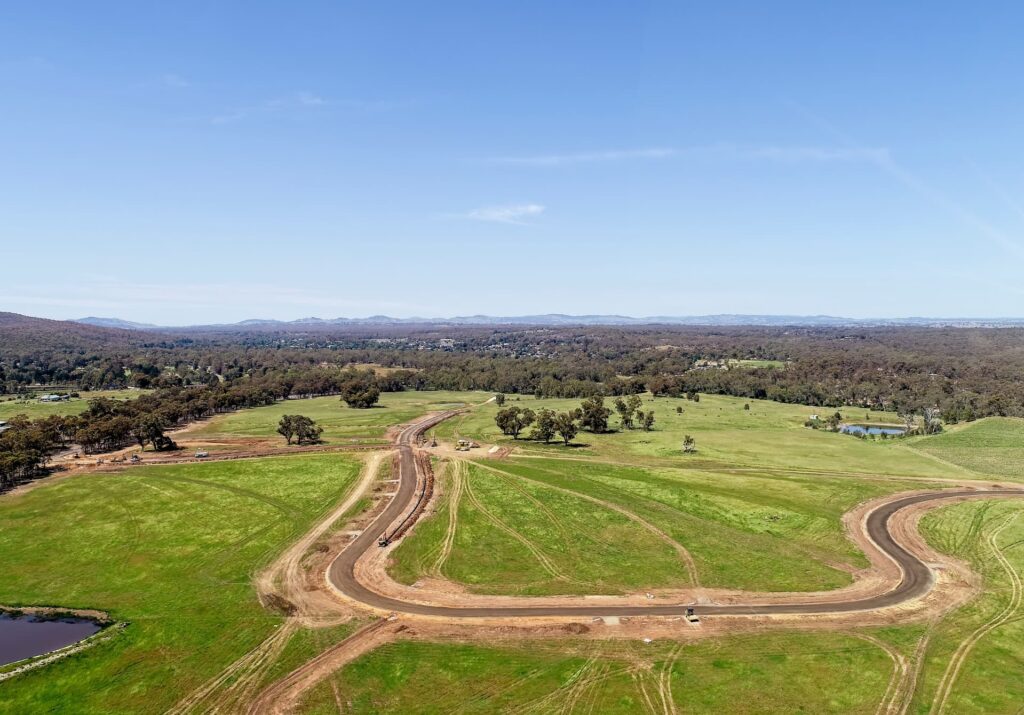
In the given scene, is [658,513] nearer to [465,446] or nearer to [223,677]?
[465,446]

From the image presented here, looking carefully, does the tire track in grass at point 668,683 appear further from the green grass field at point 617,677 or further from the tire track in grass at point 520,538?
the tire track in grass at point 520,538

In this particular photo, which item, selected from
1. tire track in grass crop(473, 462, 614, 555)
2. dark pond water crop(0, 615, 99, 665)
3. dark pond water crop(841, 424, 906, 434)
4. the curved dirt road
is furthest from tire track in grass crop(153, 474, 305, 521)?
dark pond water crop(841, 424, 906, 434)

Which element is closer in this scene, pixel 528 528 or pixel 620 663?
pixel 620 663

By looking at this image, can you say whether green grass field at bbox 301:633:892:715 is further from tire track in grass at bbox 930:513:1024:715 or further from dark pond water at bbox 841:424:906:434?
dark pond water at bbox 841:424:906:434

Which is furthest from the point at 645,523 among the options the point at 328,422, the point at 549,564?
the point at 328,422

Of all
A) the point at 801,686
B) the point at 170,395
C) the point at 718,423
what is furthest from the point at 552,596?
the point at 170,395

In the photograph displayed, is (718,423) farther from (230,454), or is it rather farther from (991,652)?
(230,454)
